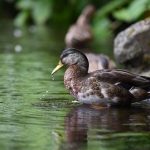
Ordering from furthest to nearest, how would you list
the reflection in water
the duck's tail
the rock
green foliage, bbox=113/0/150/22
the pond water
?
green foliage, bbox=113/0/150/22, the rock, the duck's tail, the reflection in water, the pond water

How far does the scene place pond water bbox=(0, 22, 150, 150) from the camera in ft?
24.2

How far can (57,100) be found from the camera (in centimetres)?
1042

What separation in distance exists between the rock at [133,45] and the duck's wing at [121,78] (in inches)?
181

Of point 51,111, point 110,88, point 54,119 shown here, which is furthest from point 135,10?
point 54,119

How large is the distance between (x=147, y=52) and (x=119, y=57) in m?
0.55

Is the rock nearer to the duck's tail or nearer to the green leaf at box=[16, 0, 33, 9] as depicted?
the duck's tail

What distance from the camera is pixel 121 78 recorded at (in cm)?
984

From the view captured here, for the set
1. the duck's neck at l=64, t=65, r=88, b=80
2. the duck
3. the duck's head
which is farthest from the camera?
the duck's head

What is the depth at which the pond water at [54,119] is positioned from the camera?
24.2 feet

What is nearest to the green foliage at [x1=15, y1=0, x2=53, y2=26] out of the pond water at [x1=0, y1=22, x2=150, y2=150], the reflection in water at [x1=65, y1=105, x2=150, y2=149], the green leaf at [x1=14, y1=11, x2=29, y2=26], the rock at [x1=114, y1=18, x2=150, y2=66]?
the green leaf at [x1=14, y1=11, x2=29, y2=26]

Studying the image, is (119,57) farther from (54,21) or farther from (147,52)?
(54,21)

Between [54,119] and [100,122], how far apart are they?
54cm

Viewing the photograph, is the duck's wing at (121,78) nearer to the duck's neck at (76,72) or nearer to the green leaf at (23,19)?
the duck's neck at (76,72)

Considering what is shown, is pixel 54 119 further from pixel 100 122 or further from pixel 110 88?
pixel 110 88
